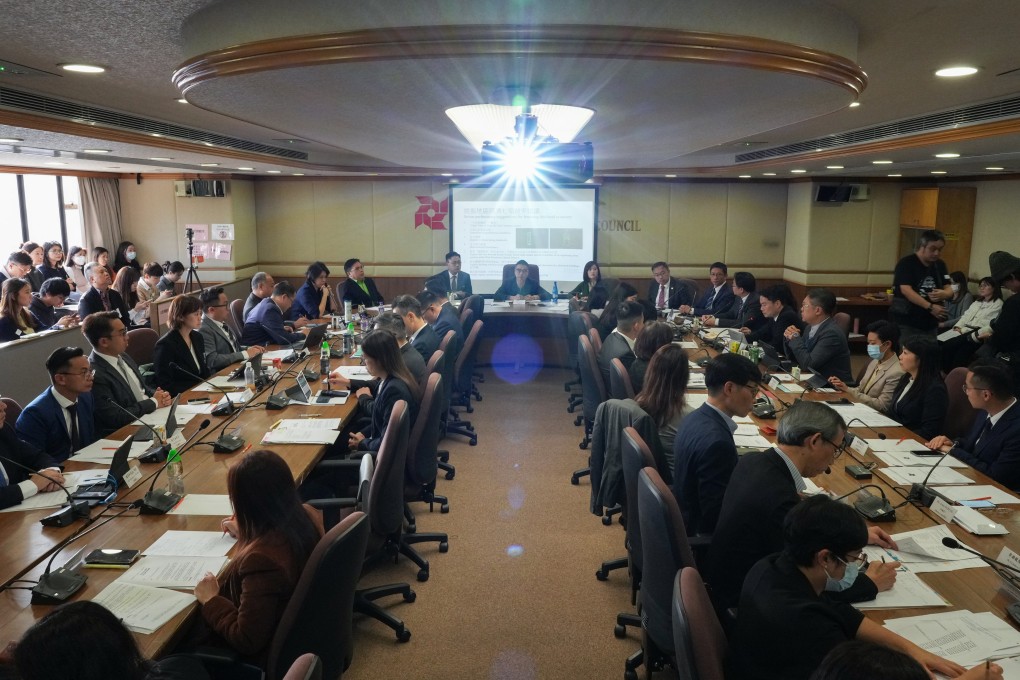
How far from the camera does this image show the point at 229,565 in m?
2.37

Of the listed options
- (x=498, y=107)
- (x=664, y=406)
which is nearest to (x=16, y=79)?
(x=498, y=107)

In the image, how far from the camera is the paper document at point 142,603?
2213 millimetres

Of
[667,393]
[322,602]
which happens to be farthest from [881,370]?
[322,602]

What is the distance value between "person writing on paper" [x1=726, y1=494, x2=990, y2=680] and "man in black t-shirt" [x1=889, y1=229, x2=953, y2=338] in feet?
23.0

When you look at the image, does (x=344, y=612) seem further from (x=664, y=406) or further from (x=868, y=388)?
(x=868, y=388)

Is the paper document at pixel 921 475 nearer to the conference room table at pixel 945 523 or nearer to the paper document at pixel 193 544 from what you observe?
the conference room table at pixel 945 523

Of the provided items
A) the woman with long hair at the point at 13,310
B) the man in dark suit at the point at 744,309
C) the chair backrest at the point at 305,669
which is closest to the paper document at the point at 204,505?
the chair backrest at the point at 305,669

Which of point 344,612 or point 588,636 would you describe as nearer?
point 344,612

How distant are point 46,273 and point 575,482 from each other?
295 inches

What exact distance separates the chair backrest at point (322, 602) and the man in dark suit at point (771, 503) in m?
1.26

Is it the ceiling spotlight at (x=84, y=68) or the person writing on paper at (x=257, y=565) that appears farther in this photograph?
the ceiling spotlight at (x=84, y=68)

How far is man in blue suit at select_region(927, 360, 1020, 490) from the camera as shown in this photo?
3396mm

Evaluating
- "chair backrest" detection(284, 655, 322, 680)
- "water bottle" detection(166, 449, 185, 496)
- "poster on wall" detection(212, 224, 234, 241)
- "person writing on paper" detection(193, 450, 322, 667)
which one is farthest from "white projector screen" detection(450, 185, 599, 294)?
"chair backrest" detection(284, 655, 322, 680)

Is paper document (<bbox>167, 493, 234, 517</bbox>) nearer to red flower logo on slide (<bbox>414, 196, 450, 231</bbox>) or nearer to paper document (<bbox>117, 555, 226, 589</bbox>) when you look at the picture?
paper document (<bbox>117, 555, 226, 589</bbox>)
